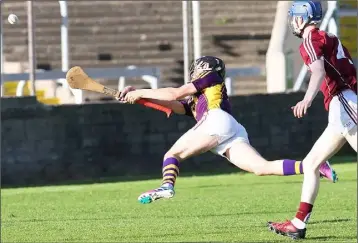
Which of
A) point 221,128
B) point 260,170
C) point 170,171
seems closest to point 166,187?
point 170,171

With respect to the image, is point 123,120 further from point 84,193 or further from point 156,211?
point 156,211

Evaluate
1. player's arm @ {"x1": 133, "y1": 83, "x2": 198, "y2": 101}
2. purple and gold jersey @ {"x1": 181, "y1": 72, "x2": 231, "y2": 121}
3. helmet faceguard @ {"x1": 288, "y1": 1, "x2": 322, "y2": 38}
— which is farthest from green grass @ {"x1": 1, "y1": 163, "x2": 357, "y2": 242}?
helmet faceguard @ {"x1": 288, "y1": 1, "x2": 322, "y2": 38}

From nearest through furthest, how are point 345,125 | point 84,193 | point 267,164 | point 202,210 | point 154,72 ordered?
point 345,125 < point 267,164 < point 202,210 < point 84,193 < point 154,72

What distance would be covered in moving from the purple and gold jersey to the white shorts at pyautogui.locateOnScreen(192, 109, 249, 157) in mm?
68

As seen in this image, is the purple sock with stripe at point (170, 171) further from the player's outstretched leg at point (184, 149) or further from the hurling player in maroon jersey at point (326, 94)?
the hurling player in maroon jersey at point (326, 94)

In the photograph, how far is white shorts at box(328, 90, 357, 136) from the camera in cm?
1010

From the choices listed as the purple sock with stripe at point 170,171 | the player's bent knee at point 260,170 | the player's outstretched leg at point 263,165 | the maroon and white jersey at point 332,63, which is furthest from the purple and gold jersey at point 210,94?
the maroon and white jersey at point 332,63

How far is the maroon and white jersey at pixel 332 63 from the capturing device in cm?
1009

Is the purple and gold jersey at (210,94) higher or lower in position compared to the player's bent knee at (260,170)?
higher

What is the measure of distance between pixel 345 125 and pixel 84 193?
681 cm

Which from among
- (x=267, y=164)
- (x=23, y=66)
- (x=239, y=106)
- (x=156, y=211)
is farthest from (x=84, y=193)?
(x=23, y=66)

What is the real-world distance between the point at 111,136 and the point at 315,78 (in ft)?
32.0

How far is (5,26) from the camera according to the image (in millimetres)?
27188

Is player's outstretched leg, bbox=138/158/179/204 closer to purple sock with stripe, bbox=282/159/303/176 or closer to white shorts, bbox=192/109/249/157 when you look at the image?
white shorts, bbox=192/109/249/157
